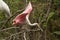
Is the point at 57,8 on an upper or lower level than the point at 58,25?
upper

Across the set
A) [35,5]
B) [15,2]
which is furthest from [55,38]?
[15,2]

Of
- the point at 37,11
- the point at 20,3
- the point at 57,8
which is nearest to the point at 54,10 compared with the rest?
the point at 57,8

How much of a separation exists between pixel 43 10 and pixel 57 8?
171mm

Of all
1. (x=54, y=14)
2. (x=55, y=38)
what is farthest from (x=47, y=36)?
(x=54, y=14)

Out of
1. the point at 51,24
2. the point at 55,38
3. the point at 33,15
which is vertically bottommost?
the point at 55,38

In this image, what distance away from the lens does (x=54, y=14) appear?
2.46 metres

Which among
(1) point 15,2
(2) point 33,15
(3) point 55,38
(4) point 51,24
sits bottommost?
(3) point 55,38

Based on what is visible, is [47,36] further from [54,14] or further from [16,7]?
[16,7]

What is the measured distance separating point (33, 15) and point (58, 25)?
33 centimetres

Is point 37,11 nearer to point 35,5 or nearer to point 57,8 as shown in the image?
point 35,5

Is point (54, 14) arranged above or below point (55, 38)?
above

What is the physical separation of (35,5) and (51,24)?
0.33 m

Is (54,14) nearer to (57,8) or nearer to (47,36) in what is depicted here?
(57,8)

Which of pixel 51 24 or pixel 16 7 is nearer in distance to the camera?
pixel 16 7
